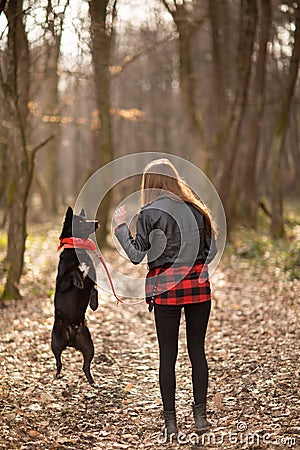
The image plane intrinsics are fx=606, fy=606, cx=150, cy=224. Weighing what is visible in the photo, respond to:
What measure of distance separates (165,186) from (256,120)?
46.5 feet

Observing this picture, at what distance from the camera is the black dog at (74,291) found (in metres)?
6.03

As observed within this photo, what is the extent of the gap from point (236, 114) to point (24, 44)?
7242 millimetres

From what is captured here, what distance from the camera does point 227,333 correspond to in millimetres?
8844

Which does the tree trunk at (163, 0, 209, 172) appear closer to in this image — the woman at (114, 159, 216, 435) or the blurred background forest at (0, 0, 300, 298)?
the blurred background forest at (0, 0, 300, 298)

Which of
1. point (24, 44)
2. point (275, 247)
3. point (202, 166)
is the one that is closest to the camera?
point (24, 44)

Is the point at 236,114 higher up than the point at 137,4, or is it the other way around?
the point at 137,4

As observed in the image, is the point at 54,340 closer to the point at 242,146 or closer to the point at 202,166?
the point at 202,166

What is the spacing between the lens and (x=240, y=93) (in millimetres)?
16359

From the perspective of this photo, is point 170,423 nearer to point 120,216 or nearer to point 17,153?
point 120,216

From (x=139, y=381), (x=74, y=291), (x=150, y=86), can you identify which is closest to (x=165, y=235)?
(x=74, y=291)

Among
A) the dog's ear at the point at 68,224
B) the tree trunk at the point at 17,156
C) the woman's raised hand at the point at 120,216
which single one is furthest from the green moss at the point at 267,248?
the woman's raised hand at the point at 120,216

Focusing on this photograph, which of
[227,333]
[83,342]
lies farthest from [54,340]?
[227,333]

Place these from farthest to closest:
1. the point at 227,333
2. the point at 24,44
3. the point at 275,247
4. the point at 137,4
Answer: the point at 137,4 → the point at 275,247 → the point at 24,44 → the point at 227,333

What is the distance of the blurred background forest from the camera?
10.4 m
